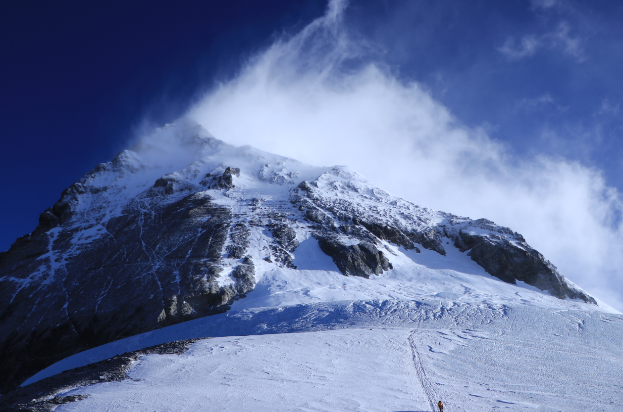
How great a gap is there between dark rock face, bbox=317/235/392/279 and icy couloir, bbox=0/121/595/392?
17 centimetres

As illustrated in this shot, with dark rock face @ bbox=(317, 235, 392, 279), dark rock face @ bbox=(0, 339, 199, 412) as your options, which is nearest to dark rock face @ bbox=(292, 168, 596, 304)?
dark rock face @ bbox=(317, 235, 392, 279)

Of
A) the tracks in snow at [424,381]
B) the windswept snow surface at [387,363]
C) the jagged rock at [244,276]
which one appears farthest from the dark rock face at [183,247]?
the tracks in snow at [424,381]

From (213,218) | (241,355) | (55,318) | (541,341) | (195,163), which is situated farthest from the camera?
(195,163)

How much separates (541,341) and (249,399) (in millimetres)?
23538

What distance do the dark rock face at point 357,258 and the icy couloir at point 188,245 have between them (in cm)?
17

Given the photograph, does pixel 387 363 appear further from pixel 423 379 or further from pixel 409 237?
pixel 409 237

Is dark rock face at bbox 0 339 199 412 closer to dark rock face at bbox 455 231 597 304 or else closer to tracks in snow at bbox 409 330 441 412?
tracks in snow at bbox 409 330 441 412

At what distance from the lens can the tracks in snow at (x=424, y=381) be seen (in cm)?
1841

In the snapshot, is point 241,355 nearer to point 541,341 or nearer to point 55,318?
point 541,341

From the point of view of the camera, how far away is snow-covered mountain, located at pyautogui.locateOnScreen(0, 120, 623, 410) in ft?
91.9

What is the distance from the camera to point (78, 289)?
44.5m

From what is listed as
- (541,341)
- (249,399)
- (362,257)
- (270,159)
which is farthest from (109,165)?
(541,341)

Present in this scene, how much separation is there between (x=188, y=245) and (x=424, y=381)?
3860 cm

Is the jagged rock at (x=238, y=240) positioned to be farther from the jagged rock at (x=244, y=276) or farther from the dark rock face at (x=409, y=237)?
the dark rock face at (x=409, y=237)
